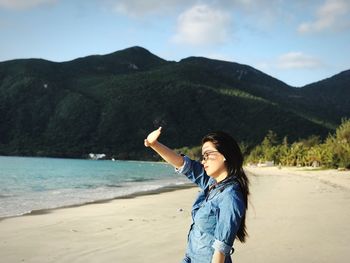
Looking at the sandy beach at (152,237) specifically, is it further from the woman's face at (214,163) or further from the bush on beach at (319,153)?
the bush on beach at (319,153)

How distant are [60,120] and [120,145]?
67.9ft

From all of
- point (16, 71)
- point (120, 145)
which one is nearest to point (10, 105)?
point (16, 71)

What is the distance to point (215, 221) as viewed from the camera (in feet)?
8.93

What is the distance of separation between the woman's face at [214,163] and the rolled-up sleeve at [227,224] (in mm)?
326

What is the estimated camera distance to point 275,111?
139 meters

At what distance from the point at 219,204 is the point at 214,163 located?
1.14 ft

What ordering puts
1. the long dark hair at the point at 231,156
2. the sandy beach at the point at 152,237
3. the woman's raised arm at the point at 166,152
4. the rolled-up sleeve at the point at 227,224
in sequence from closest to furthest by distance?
the rolled-up sleeve at the point at 227,224 < the long dark hair at the point at 231,156 < the woman's raised arm at the point at 166,152 < the sandy beach at the point at 152,237

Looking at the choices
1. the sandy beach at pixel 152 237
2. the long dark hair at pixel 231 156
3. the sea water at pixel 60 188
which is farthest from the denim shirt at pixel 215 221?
the sea water at pixel 60 188

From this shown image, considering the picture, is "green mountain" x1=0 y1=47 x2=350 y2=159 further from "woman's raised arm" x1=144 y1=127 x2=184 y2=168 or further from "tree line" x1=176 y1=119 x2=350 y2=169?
"woman's raised arm" x1=144 y1=127 x2=184 y2=168

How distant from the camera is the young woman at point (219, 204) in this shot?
259cm

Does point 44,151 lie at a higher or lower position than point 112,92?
lower

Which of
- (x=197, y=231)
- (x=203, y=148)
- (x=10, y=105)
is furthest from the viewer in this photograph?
(x=10, y=105)

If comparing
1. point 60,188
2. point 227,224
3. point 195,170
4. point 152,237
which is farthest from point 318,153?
point 227,224

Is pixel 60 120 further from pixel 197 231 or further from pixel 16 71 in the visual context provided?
pixel 197 231
